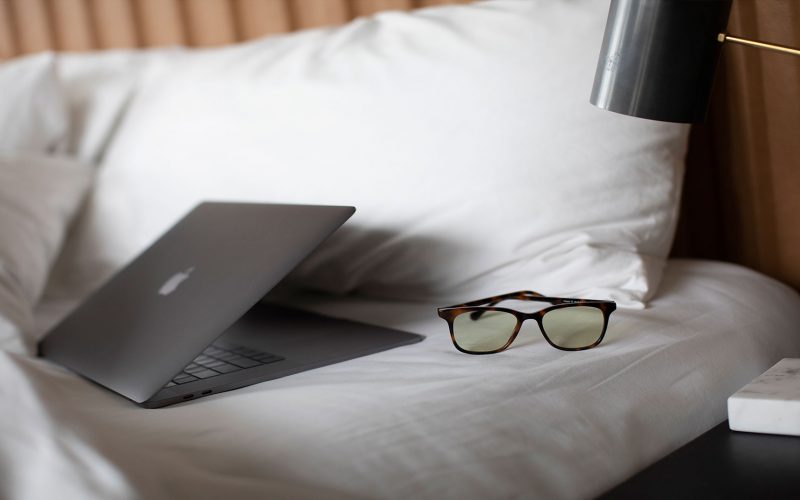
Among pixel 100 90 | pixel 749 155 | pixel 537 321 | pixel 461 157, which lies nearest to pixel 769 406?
pixel 537 321

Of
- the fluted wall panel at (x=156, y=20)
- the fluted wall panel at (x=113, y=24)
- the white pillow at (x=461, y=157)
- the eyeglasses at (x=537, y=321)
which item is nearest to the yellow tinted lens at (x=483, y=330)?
the eyeglasses at (x=537, y=321)

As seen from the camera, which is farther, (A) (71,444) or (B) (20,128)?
(B) (20,128)

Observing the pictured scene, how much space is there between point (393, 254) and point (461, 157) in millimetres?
146

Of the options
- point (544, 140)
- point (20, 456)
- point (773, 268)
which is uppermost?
point (544, 140)

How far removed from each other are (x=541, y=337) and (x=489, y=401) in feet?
0.56

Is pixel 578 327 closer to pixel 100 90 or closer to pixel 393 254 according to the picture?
pixel 393 254

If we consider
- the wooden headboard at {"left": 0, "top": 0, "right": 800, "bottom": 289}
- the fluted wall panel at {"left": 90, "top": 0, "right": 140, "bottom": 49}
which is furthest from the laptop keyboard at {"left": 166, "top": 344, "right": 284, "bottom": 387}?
the fluted wall panel at {"left": 90, "top": 0, "right": 140, "bottom": 49}

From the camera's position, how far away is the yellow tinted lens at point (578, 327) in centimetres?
75

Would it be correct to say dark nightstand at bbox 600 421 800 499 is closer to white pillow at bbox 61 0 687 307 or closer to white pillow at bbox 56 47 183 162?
white pillow at bbox 61 0 687 307

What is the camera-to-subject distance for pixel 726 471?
612 millimetres

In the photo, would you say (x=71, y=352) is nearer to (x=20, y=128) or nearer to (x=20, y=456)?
(x=20, y=456)

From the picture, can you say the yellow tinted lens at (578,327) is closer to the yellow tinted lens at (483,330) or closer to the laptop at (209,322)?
the yellow tinted lens at (483,330)

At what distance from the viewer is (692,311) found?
2.76ft

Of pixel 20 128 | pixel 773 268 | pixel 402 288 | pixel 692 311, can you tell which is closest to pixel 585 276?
pixel 692 311
